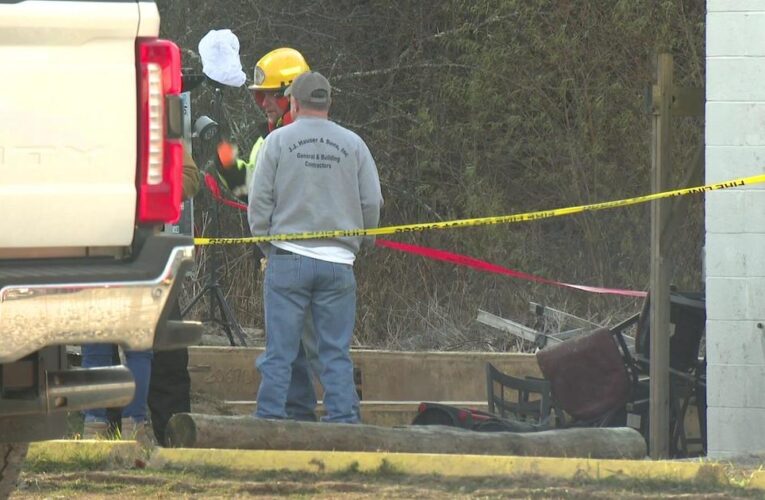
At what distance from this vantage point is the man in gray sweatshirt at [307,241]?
828 centimetres

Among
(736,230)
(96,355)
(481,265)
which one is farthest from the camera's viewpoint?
(481,265)

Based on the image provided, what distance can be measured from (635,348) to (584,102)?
6.13 meters

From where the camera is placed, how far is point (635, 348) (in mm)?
9672

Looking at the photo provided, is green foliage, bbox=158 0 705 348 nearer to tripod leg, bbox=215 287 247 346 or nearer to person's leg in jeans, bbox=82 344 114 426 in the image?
tripod leg, bbox=215 287 247 346

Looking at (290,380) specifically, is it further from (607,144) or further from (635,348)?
(607,144)

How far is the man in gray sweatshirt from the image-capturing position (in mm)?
8281

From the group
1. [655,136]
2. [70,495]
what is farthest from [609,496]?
[655,136]

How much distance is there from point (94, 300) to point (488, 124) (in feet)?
38.6

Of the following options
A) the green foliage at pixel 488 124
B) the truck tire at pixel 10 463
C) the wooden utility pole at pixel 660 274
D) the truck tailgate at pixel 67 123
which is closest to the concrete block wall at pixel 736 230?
the wooden utility pole at pixel 660 274

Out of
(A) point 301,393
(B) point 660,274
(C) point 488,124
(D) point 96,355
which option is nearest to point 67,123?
(D) point 96,355

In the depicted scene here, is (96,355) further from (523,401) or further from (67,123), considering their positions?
(67,123)

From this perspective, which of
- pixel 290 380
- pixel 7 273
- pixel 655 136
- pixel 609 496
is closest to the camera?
pixel 7 273

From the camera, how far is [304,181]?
828cm

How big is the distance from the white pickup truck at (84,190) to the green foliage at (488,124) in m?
9.33
